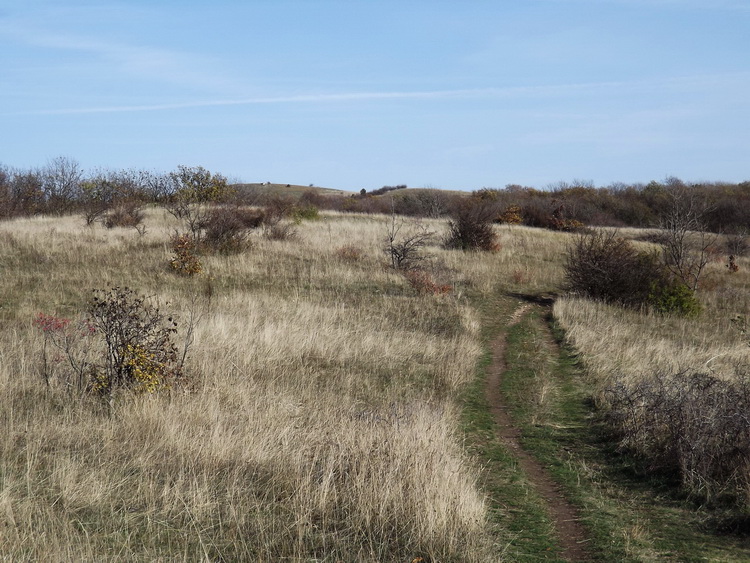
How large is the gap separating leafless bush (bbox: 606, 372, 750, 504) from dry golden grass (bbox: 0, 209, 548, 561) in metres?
2.16

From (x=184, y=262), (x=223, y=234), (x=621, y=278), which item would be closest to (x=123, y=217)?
(x=223, y=234)

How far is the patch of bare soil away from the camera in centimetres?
531

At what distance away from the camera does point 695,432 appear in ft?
22.3

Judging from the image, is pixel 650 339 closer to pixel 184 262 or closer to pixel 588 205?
pixel 184 262

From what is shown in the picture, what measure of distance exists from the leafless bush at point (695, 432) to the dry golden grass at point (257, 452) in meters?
2.16

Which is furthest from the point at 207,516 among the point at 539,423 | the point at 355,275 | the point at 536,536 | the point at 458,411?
the point at 355,275

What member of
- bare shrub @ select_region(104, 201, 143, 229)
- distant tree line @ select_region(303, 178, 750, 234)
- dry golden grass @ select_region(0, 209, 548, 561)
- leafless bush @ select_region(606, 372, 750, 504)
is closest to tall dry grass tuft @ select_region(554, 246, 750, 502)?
leafless bush @ select_region(606, 372, 750, 504)

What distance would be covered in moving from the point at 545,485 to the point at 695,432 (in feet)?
5.45

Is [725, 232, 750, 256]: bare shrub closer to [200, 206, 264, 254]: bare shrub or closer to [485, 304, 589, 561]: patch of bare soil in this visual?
[200, 206, 264, 254]: bare shrub

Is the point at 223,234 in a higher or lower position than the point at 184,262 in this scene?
higher

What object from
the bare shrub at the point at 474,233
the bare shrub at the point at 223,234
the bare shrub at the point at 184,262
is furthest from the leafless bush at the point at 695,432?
the bare shrub at the point at 474,233

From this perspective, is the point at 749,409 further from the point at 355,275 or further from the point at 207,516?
the point at 355,275

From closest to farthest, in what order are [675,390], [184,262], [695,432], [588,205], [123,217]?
1. [695,432]
2. [675,390]
3. [184,262]
4. [123,217]
5. [588,205]

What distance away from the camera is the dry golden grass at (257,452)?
447cm
